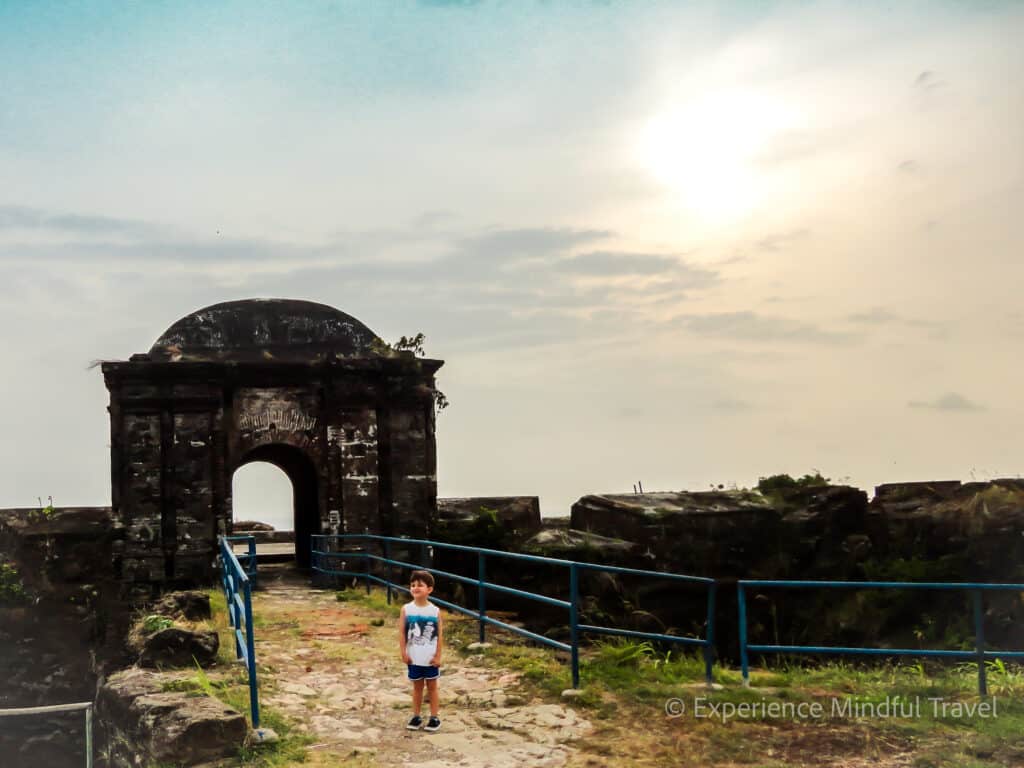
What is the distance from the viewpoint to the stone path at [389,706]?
631 cm

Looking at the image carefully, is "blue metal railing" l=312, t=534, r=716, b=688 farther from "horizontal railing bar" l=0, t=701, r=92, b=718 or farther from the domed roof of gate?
"horizontal railing bar" l=0, t=701, r=92, b=718

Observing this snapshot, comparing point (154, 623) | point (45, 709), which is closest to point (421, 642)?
point (154, 623)

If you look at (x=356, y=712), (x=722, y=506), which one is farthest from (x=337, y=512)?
(x=356, y=712)

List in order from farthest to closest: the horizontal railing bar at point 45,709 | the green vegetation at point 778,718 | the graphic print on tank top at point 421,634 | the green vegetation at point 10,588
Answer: the green vegetation at point 10,588 < the horizontal railing bar at point 45,709 < the graphic print on tank top at point 421,634 < the green vegetation at point 778,718

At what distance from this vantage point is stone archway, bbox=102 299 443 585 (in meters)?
15.8

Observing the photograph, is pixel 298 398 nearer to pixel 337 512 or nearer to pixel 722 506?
pixel 337 512

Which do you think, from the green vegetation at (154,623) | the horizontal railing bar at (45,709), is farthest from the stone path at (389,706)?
the horizontal railing bar at (45,709)

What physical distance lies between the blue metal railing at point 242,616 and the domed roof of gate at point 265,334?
6510 mm

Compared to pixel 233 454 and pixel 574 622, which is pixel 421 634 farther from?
pixel 233 454

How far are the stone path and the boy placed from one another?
21cm

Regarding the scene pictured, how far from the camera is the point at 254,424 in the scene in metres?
16.2

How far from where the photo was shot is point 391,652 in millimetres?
9484

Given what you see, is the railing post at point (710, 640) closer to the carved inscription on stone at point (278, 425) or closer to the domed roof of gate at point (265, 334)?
the carved inscription on stone at point (278, 425)

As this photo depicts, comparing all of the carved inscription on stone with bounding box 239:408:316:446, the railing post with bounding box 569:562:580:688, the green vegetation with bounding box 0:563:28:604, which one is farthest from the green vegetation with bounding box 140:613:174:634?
the green vegetation with bounding box 0:563:28:604
